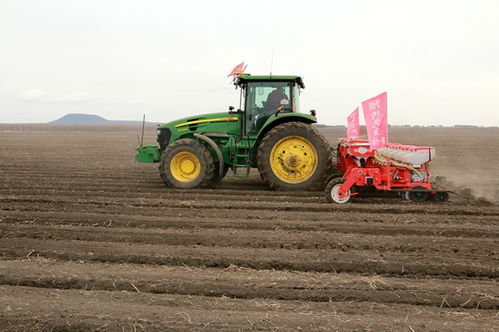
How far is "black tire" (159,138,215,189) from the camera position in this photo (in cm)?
803

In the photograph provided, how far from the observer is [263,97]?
820 cm

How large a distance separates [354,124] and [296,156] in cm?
281

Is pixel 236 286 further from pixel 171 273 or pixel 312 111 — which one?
pixel 312 111

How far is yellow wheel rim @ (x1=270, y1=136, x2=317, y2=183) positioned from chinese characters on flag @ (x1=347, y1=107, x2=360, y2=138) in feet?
8.28

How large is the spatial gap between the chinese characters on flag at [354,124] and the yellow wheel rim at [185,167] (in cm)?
384

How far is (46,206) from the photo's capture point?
6.55m

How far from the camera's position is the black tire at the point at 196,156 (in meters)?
8.03

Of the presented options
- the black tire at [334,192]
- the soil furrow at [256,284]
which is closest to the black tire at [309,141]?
the black tire at [334,192]

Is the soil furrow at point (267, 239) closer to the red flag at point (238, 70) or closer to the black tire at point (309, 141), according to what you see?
the black tire at point (309, 141)

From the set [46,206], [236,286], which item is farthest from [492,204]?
[46,206]

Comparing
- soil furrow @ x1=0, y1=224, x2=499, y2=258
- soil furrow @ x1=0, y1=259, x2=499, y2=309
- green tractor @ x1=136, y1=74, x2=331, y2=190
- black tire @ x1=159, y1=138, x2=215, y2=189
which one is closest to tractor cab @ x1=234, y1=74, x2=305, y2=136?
green tractor @ x1=136, y1=74, x2=331, y2=190

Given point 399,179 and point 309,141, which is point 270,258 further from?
point 309,141

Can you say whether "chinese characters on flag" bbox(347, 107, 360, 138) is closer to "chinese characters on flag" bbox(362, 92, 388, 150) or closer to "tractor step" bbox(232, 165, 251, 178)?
"tractor step" bbox(232, 165, 251, 178)

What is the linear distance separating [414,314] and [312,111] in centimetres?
620
